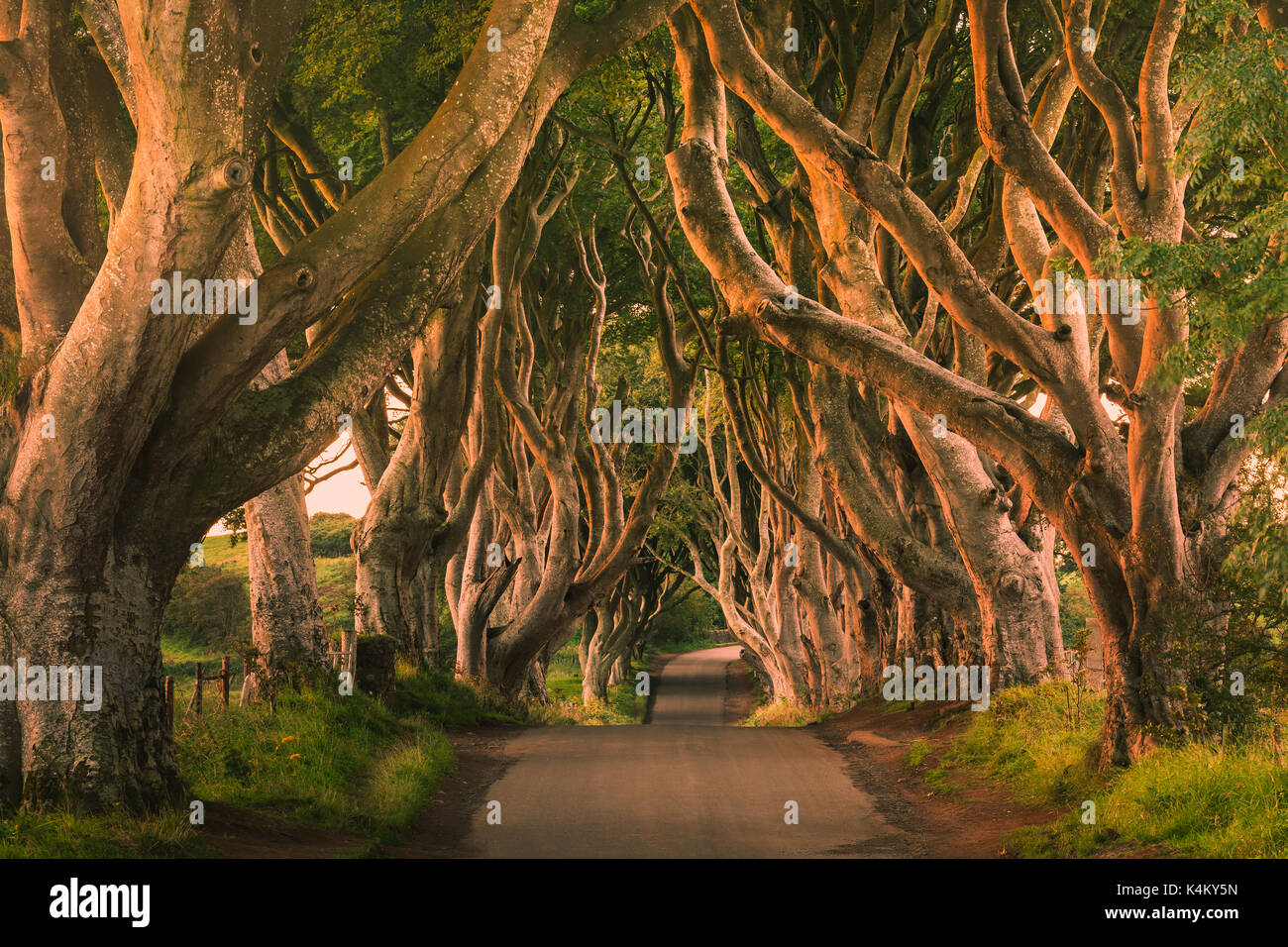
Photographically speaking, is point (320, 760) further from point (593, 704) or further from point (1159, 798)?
point (593, 704)

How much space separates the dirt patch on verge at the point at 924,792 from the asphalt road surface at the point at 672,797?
0.27m

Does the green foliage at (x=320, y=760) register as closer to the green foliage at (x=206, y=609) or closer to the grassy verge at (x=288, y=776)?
the grassy verge at (x=288, y=776)

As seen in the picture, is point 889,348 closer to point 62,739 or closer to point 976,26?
point 976,26

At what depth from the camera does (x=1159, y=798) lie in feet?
26.7

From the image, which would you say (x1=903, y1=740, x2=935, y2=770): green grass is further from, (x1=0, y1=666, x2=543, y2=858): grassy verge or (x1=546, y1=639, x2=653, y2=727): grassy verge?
(x1=546, y1=639, x2=653, y2=727): grassy verge

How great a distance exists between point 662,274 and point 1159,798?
41.9 ft

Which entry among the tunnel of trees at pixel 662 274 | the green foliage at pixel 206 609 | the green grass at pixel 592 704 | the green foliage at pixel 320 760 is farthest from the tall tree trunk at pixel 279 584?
the green foliage at pixel 206 609

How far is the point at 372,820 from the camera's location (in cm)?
932

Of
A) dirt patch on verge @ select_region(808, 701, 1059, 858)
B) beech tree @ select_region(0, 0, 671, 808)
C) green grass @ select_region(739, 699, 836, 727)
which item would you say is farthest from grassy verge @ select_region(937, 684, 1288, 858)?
green grass @ select_region(739, 699, 836, 727)

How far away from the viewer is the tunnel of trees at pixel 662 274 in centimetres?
754

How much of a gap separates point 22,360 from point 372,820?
4.45 m

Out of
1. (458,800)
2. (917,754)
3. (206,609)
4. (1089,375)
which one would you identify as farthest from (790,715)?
(206,609)

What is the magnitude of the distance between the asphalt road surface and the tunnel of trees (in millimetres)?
2526

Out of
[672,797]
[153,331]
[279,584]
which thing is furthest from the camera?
[279,584]
